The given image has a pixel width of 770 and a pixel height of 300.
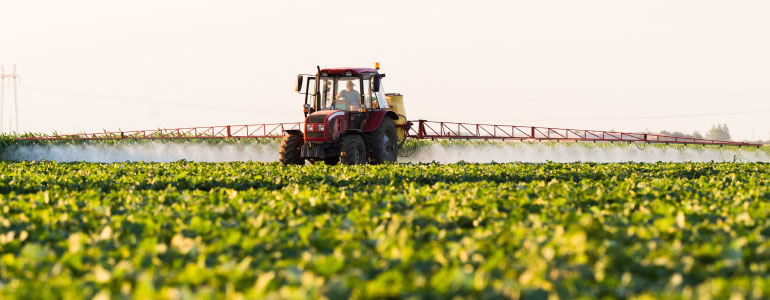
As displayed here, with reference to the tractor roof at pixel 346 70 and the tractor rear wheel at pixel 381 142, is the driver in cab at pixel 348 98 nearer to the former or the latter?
the tractor roof at pixel 346 70

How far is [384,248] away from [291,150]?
48.6ft

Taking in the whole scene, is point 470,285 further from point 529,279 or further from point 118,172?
point 118,172

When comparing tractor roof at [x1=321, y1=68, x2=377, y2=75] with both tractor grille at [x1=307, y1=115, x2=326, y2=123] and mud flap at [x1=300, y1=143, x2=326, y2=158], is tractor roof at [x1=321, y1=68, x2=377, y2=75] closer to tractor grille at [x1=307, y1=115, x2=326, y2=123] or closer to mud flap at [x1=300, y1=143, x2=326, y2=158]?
tractor grille at [x1=307, y1=115, x2=326, y2=123]

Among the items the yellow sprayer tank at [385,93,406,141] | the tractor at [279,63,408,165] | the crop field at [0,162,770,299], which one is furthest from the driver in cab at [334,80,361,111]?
the crop field at [0,162,770,299]

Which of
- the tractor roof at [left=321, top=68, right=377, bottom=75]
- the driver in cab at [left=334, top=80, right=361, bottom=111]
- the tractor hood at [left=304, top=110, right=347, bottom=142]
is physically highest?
the tractor roof at [left=321, top=68, right=377, bottom=75]

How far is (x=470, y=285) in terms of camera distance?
3719 millimetres

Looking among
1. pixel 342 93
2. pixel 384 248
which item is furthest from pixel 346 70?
pixel 384 248

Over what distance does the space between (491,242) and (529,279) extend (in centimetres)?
137

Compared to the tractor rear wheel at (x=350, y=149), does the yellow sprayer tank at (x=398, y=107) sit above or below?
above

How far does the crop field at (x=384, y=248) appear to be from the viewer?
3.84m

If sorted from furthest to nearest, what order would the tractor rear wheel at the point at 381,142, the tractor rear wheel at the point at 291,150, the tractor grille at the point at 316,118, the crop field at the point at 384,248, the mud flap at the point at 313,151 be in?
the tractor rear wheel at the point at 381,142, the tractor rear wheel at the point at 291,150, the mud flap at the point at 313,151, the tractor grille at the point at 316,118, the crop field at the point at 384,248

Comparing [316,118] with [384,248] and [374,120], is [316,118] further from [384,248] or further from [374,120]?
[384,248]

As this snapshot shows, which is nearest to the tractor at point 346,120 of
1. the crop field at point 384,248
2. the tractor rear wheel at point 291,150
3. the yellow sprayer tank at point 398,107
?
the tractor rear wheel at point 291,150

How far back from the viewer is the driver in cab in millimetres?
19688
